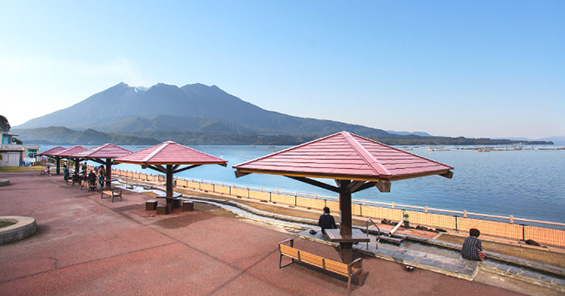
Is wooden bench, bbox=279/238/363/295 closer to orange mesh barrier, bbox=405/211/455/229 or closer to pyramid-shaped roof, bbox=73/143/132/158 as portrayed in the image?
orange mesh barrier, bbox=405/211/455/229

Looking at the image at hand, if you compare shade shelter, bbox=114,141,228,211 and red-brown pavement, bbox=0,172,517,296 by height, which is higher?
shade shelter, bbox=114,141,228,211

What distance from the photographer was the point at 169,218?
12422 millimetres

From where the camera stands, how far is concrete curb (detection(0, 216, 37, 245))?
28.9ft

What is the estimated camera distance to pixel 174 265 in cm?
730

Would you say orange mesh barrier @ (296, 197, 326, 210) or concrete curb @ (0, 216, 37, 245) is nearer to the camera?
concrete curb @ (0, 216, 37, 245)

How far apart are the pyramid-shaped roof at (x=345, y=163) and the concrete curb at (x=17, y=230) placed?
7612 mm

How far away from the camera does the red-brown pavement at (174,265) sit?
6.08 meters

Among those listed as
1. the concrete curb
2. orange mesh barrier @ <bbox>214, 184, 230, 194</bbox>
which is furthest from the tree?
the concrete curb

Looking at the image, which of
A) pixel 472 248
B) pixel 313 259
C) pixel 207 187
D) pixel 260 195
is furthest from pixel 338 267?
pixel 207 187

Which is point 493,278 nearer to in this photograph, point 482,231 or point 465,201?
point 482,231

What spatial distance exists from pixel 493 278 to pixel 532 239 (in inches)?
276

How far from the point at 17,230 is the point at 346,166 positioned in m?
10.5

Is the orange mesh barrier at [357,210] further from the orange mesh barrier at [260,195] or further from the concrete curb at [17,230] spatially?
the concrete curb at [17,230]

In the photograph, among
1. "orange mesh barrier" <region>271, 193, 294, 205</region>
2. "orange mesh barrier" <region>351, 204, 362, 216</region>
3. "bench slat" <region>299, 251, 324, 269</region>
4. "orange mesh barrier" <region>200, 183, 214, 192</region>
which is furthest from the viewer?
"orange mesh barrier" <region>200, 183, 214, 192</region>
